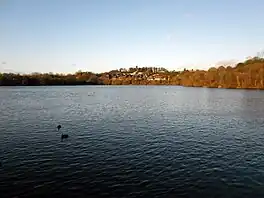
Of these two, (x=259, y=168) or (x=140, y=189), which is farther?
(x=259, y=168)

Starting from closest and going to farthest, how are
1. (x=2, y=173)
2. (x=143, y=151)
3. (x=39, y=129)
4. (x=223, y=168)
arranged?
(x=2, y=173) < (x=223, y=168) < (x=143, y=151) < (x=39, y=129)

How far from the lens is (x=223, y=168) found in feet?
76.3

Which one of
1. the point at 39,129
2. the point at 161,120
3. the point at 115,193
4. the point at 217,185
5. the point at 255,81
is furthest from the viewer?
the point at 255,81

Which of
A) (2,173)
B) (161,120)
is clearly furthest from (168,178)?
(161,120)

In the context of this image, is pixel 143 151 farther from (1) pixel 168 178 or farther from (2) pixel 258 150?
(2) pixel 258 150

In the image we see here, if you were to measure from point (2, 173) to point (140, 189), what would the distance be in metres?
10.1

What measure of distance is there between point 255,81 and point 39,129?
140868mm

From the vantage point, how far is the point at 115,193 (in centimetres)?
1848

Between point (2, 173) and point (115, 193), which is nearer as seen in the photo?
point (115, 193)

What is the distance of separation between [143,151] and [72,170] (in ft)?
24.7

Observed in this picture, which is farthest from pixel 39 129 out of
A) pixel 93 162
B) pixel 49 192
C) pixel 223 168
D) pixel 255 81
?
pixel 255 81

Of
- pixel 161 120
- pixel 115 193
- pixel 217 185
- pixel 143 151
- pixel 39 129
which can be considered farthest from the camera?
pixel 161 120

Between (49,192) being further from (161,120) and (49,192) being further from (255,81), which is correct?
(255,81)

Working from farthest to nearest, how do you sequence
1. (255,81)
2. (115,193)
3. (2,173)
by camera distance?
1. (255,81)
2. (2,173)
3. (115,193)
